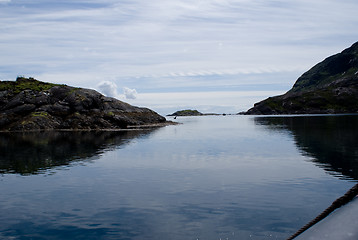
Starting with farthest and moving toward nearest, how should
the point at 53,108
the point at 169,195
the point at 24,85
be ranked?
1. the point at 24,85
2. the point at 53,108
3. the point at 169,195

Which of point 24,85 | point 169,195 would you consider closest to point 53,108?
point 24,85

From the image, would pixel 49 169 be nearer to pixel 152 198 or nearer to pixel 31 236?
pixel 152 198

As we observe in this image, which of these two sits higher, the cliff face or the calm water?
the cliff face

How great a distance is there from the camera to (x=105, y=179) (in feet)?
91.1

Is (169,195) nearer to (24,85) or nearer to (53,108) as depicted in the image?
(53,108)

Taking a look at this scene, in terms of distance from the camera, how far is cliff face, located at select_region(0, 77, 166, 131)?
10175cm

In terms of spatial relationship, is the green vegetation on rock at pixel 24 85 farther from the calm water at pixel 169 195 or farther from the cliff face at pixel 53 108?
the calm water at pixel 169 195

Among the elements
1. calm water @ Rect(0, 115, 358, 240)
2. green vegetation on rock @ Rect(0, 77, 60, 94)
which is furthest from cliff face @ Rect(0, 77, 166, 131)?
calm water @ Rect(0, 115, 358, 240)

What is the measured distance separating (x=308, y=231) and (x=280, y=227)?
8564mm

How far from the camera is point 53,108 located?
108 metres

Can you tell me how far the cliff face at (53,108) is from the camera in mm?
101750

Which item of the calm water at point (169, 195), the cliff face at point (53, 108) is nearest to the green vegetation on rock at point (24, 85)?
the cliff face at point (53, 108)

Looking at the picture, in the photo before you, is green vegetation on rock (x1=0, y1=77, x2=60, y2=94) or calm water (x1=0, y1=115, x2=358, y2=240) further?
green vegetation on rock (x1=0, y1=77, x2=60, y2=94)

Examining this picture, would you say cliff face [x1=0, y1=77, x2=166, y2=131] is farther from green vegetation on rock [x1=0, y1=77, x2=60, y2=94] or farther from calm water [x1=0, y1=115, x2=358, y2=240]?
calm water [x1=0, y1=115, x2=358, y2=240]
